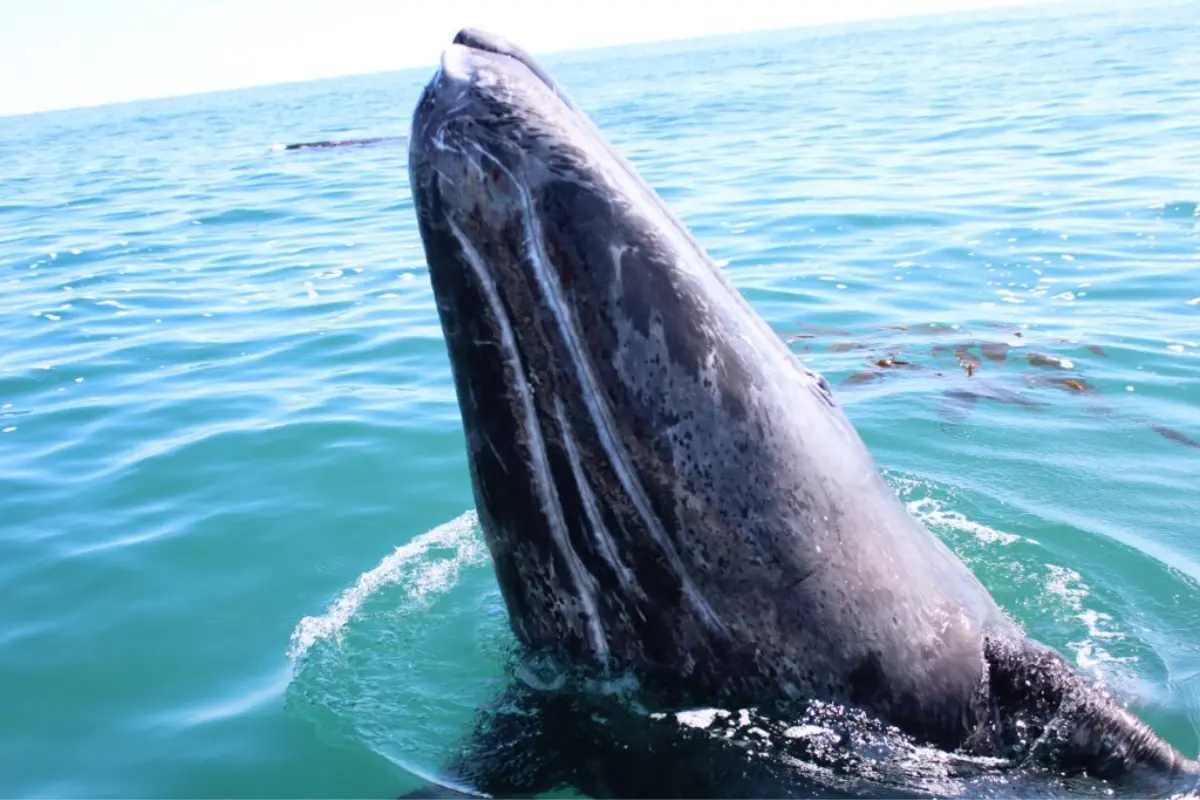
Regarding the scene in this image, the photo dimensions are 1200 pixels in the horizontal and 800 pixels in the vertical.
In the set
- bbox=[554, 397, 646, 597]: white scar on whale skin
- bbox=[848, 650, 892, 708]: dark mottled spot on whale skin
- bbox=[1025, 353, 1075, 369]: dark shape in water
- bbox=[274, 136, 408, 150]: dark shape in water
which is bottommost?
bbox=[1025, 353, 1075, 369]: dark shape in water

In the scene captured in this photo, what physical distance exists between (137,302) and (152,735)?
1350 centimetres

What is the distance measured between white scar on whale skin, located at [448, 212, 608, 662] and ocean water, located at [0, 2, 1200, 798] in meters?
1.41

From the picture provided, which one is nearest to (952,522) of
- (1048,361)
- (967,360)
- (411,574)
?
(411,574)

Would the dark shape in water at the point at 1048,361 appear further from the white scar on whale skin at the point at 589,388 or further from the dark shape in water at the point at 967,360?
the white scar on whale skin at the point at 589,388

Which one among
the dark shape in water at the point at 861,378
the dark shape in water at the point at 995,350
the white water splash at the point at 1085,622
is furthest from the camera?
the dark shape in water at the point at 995,350

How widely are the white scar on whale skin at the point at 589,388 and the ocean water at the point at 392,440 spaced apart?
6.53ft

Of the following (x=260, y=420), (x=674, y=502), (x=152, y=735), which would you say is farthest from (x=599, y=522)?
(x=260, y=420)

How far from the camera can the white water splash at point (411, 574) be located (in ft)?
26.1

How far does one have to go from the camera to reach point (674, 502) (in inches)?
195

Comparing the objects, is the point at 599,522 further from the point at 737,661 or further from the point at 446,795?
the point at 446,795

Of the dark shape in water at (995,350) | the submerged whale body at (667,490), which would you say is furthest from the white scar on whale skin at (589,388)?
the dark shape in water at (995,350)

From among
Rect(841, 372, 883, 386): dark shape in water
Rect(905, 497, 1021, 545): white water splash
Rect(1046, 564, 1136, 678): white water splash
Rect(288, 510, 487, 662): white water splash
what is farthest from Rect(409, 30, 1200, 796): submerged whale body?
Rect(841, 372, 883, 386): dark shape in water

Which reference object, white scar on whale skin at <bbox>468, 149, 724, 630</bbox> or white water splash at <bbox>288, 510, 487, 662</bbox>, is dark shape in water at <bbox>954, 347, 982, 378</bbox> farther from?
white scar on whale skin at <bbox>468, 149, 724, 630</bbox>

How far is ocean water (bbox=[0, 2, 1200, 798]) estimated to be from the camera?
7125 mm
